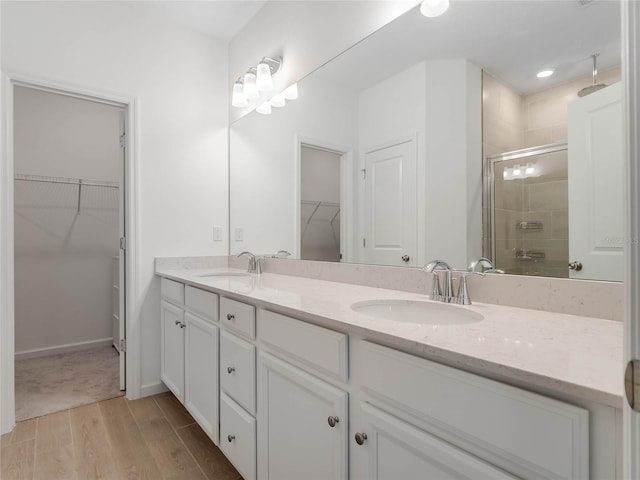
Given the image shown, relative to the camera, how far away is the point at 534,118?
103 cm

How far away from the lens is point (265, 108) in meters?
2.26

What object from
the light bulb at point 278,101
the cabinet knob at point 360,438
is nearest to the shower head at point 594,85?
the cabinet knob at point 360,438

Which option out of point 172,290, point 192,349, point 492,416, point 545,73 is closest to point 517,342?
point 492,416

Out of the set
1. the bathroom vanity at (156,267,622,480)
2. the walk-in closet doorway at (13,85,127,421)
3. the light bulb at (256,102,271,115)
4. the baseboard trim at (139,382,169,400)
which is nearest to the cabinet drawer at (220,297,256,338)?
the bathroom vanity at (156,267,622,480)

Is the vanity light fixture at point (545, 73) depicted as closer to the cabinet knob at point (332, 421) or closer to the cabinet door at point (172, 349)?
the cabinet knob at point (332, 421)

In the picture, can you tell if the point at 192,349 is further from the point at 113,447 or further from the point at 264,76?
the point at 264,76

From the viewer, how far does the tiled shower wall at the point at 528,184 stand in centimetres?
97

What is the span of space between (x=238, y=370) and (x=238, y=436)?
0.83ft

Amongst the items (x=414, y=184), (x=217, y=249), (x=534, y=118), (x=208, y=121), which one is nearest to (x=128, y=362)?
(x=217, y=249)

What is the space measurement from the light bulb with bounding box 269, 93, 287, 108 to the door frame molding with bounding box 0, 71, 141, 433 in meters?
0.90

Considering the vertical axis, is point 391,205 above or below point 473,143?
below

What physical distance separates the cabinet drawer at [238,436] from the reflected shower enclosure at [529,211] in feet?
3.47

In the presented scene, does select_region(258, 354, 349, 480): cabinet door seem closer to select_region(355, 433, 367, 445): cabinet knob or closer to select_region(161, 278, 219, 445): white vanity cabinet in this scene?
select_region(355, 433, 367, 445): cabinet knob

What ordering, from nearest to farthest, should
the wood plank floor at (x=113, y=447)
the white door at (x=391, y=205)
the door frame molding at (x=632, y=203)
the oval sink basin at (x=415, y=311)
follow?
the door frame molding at (x=632, y=203) → the oval sink basin at (x=415, y=311) → the white door at (x=391, y=205) → the wood plank floor at (x=113, y=447)
